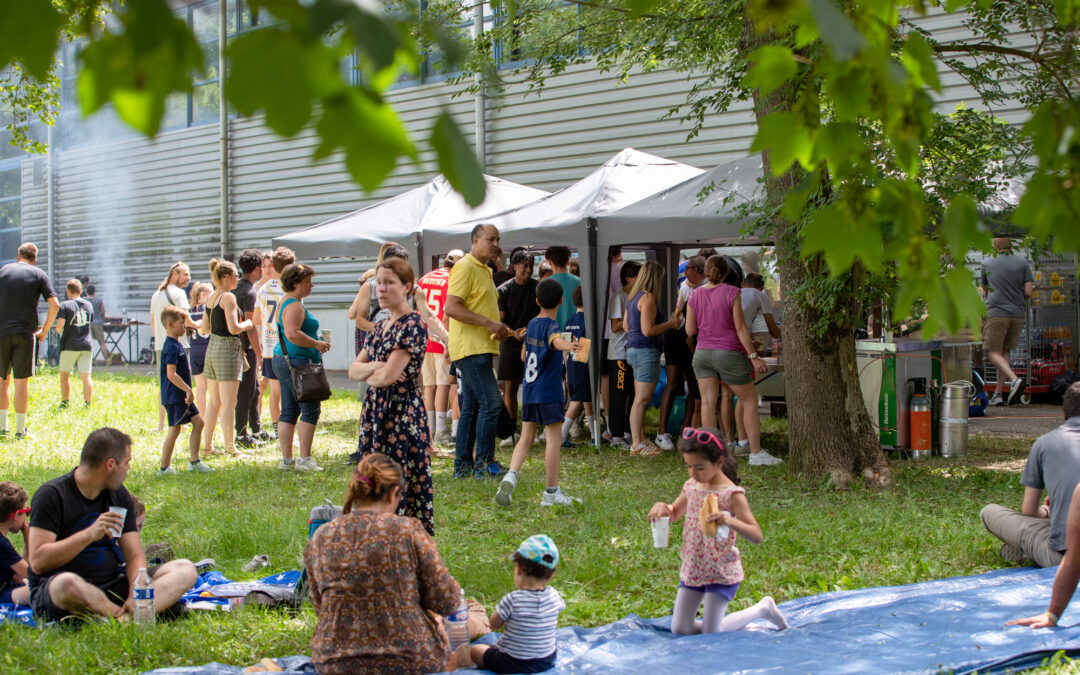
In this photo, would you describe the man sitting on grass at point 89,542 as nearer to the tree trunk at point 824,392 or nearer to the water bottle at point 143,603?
the water bottle at point 143,603

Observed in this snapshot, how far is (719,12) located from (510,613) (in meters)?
5.55

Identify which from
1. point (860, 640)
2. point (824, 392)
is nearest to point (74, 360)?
point (824, 392)

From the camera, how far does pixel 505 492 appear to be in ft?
21.9

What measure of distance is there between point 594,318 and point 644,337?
61 cm

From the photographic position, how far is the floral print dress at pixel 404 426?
4.97m

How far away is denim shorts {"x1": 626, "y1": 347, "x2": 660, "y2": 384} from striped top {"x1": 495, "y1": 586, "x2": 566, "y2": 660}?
5165mm

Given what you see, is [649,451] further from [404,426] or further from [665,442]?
[404,426]

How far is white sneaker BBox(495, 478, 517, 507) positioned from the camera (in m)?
6.66

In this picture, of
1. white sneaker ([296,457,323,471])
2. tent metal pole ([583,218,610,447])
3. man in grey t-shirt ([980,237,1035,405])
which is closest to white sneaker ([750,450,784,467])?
tent metal pole ([583,218,610,447])

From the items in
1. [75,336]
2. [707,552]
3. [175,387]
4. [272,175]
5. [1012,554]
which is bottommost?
[1012,554]

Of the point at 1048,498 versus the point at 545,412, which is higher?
the point at 545,412

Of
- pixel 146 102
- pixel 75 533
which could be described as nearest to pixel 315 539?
pixel 75 533

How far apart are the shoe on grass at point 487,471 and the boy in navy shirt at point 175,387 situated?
2374 millimetres

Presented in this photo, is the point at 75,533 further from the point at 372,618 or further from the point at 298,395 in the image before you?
the point at 298,395
